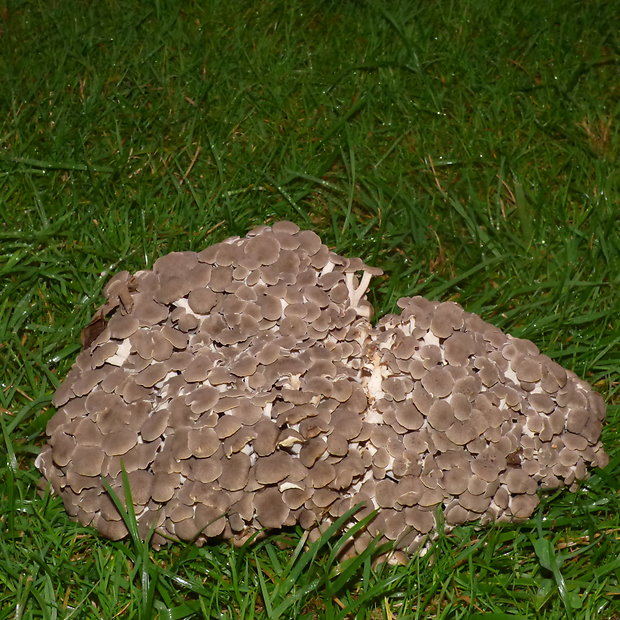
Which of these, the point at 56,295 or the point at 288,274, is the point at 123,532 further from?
the point at 56,295

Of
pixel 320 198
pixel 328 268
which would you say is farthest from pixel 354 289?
pixel 320 198

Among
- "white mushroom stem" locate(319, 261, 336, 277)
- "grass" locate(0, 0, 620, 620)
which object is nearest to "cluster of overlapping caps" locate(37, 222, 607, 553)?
"white mushroom stem" locate(319, 261, 336, 277)

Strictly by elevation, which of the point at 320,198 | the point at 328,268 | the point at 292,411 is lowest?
the point at 320,198

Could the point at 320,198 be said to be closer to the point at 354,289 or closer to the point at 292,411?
the point at 354,289

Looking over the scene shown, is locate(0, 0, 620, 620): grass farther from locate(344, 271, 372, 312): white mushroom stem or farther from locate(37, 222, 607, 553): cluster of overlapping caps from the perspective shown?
locate(344, 271, 372, 312): white mushroom stem

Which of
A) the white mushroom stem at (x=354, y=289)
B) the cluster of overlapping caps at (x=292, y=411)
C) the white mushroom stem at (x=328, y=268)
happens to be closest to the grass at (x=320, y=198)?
the cluster of overlapping caps at (x=292, y=411)
